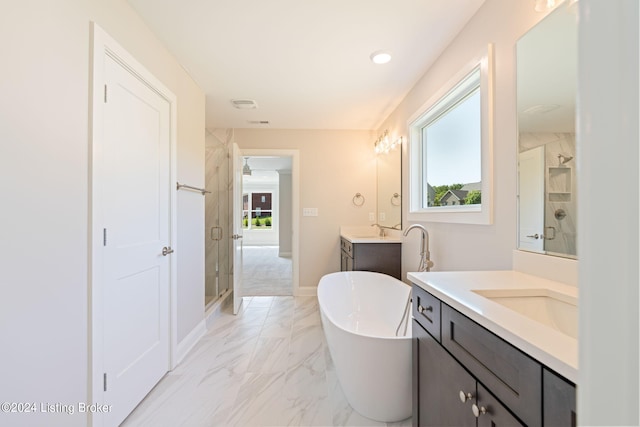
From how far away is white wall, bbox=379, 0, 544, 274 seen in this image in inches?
52.6

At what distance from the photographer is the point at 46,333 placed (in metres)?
1.05

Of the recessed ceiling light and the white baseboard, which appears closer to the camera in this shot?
the recessed ceiling light

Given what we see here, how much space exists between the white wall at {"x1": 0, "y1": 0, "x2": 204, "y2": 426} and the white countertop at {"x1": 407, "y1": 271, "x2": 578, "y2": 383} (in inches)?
58.5

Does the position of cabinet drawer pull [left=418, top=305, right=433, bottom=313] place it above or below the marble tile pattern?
below

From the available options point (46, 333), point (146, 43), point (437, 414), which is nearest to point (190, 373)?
point (46, 333)

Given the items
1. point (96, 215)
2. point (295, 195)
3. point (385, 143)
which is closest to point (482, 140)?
point (385, 143)

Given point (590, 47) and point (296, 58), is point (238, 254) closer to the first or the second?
point (296, 58)

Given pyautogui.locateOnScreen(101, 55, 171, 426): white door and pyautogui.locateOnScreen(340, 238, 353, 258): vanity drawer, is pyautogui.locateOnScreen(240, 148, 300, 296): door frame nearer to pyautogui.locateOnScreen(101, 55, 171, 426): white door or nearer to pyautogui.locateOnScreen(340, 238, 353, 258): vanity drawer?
pyautogui.locateOnScreen(340, 238, 353, 258): vanity drawer

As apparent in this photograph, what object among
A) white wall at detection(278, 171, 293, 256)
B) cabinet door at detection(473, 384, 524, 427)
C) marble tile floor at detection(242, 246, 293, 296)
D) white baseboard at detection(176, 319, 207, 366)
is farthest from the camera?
white wall at detection(278, 171, 293, 256)

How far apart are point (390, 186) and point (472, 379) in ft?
8.56

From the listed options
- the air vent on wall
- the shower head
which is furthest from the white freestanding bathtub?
the air vent on wall

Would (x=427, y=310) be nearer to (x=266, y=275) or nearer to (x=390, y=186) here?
(x=390, y=186)

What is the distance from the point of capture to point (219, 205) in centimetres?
383

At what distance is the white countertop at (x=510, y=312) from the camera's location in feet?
1.94
